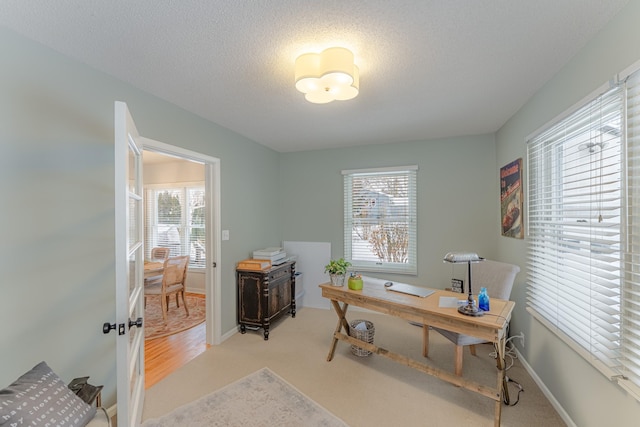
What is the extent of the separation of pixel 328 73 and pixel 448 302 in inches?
75.4

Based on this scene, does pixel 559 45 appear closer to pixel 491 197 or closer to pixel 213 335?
pixel 491 197

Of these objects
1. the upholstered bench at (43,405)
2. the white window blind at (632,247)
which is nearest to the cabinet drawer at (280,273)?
the upholstered bench at (43,405)

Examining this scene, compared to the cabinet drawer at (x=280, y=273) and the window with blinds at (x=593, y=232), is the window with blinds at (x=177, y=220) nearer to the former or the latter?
the cabinet drawer at (x=280, y=273)

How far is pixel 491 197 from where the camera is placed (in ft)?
11.7

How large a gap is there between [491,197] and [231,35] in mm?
3449

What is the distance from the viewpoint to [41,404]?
1.22m

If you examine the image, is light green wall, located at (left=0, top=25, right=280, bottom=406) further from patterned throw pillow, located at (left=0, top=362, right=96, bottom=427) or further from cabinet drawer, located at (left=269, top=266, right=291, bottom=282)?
cabinet drawer, located at (left=269, top=266, right=291, bottom=282)

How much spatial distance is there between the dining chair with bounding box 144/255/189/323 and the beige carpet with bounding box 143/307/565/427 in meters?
1.32

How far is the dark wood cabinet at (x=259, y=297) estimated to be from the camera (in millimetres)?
3307

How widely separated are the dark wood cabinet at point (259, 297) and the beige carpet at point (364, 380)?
196 millimetres

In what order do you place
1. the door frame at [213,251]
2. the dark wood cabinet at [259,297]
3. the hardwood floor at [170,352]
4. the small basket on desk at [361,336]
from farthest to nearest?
the dark wood cabinet at [259,297], the door frame at [213,251], the small basket on desk at [361,336], the hardwood floor at [170,352]

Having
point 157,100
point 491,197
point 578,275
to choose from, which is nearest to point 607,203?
point 578,275

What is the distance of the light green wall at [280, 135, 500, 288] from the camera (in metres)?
3.60

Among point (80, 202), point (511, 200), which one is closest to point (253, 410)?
point (80, 202)
